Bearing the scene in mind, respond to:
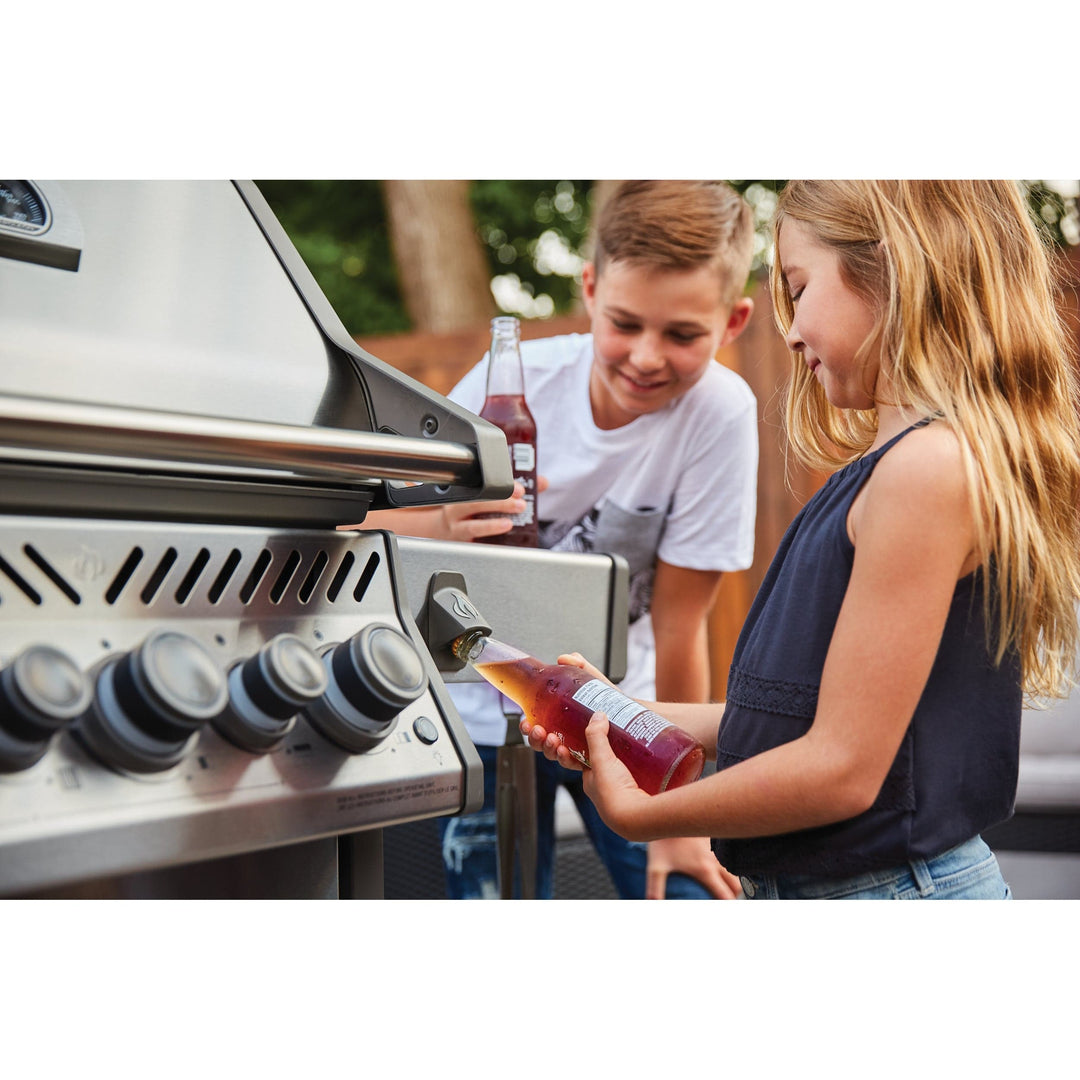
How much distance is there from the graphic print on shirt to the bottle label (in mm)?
600

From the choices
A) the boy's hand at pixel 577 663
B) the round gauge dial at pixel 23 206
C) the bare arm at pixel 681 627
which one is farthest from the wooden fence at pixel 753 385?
the round gauge dial at pixel 23 206

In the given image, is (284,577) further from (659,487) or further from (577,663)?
(659,487)

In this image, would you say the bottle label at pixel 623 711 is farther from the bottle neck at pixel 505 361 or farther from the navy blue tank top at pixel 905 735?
the bottle neck at pixel 505 361

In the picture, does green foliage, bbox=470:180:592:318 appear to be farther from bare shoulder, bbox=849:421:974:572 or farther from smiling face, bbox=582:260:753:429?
bare shoulder, bbox=849:421:974:572

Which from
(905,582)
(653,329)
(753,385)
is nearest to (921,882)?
(905,582)

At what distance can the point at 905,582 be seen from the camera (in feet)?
Result: 2.33

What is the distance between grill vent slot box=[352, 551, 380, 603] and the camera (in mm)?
658

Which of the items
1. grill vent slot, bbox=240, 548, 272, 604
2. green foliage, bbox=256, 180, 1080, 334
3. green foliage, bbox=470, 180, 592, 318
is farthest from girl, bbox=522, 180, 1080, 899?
Result: green foliage, bbox=470, 180, 592, 318

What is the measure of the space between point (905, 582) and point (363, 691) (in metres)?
0.39

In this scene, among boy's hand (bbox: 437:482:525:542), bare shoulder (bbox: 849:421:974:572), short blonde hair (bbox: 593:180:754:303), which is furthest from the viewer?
short blonde hair (bbox: 593:180:754:303)

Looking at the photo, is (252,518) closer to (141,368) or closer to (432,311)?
(141,368)

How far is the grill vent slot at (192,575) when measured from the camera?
0.58 m

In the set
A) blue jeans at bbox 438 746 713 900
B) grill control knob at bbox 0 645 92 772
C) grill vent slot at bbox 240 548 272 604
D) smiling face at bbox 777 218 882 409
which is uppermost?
smiling face at bbox 777 218 882 409

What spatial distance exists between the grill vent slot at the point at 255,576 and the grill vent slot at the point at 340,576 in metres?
0.05
